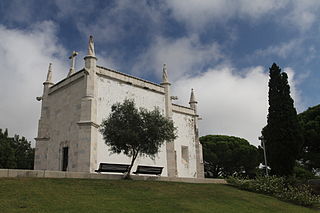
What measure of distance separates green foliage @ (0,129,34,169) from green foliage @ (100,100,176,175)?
1414 inches

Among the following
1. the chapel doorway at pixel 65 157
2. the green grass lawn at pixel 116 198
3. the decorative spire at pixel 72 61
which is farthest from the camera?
the decorative spire at pixel 72 61

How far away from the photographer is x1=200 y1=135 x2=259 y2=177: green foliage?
58531mm

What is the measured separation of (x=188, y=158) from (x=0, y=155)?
3161 cm

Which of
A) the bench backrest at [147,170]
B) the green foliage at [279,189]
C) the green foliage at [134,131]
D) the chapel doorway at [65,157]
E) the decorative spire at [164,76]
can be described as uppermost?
the decorative spire at [164,76]

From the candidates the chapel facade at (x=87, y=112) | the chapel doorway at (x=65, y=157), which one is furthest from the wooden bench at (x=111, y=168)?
the chapel doorway at (x=65, y=157)

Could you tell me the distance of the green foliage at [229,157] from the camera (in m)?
58.5

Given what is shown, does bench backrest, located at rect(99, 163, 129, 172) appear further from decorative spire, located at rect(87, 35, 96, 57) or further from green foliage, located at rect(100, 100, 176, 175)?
decorative spire, located at rect(87, 35, 96, 57)

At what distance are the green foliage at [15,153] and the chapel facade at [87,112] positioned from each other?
2289 centimetres

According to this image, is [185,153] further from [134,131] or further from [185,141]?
[134,131]

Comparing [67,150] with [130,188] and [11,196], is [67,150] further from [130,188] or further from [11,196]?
[11,196]

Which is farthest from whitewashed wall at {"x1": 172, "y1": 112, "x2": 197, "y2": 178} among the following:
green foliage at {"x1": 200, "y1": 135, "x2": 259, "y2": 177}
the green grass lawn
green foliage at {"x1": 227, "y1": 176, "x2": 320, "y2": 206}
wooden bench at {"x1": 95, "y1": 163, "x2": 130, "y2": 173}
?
green foliage at {"x1": 200, "y1": 135, "x2": 259, "y2": 177}

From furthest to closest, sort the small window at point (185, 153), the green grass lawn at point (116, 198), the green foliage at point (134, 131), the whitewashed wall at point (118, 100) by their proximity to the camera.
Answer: the small window at point (185, 153), the whitewashed wall at point (118, 100), the green foliage at point (134, 131), the green grass lawn at point (116, 198)

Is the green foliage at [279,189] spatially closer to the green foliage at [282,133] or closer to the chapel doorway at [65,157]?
the green foliage at [282,133]

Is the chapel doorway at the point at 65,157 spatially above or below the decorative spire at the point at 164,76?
below
